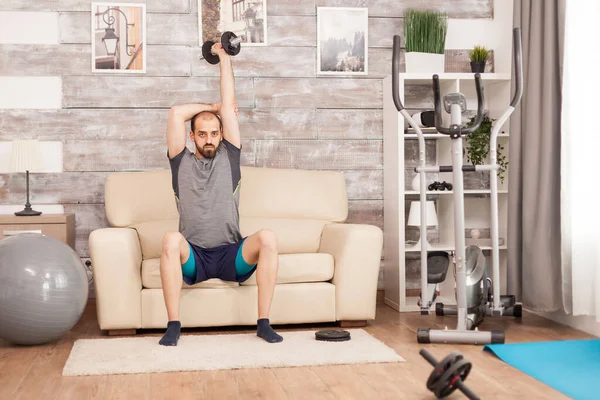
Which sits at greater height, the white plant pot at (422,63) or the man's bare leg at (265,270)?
the white plant pot at (422,63)

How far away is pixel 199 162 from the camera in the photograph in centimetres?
396

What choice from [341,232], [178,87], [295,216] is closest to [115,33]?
[178,87]

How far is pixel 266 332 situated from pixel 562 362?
1.34 m

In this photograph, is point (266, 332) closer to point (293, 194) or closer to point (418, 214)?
point (293, 194)

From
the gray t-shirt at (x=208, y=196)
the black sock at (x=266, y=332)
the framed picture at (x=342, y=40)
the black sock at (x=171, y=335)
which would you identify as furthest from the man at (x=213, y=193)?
the framed picture at (x=342, y=40)

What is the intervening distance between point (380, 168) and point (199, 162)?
154 centimetres

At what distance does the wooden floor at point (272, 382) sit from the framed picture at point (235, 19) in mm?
2323

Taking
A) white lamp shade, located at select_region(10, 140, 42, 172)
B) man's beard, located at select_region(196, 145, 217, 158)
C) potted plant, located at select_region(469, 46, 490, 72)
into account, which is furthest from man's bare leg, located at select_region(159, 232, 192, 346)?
potted plant, located at select_region(469, 46, 490, 72)

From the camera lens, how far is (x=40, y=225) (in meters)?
4.39

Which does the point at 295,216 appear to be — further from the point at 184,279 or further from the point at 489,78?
the point at 489,78

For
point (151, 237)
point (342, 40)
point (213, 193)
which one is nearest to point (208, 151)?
point (213, 193)

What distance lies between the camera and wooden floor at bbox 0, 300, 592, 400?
2.72 meters

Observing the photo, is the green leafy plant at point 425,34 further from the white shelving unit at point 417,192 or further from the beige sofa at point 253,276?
the beige sofa at point 253,276

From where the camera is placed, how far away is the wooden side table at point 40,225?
4.34 m
